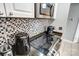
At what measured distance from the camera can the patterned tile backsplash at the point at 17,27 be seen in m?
1.00

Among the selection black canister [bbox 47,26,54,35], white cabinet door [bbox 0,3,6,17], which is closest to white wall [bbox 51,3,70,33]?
black canister [bbox 47,26,54,35]

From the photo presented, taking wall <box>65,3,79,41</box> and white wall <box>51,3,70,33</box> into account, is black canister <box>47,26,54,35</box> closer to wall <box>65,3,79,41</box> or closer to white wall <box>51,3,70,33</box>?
white wall <box>51,3,70,33</box>

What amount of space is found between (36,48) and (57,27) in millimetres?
418

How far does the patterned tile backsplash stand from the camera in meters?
1.00

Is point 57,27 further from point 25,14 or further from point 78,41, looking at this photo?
point 78,41

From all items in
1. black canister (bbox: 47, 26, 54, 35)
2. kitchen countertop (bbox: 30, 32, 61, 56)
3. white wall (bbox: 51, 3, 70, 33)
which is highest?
white wall (bbox: 51, 3, 70, 33)

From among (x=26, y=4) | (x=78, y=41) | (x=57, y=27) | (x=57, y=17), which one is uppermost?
(x=26, y=4)

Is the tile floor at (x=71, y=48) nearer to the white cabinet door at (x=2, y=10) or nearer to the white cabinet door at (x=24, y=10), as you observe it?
the white cabinet door at (x=24, y=10)

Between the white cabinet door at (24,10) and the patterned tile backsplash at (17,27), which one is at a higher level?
the white cabinet door at (24,10)

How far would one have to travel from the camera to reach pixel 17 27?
110cm

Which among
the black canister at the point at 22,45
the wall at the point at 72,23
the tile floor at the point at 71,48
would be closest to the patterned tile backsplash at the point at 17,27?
the black canister at the point at 22,45

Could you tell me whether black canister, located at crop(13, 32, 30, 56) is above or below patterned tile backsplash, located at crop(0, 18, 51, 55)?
below

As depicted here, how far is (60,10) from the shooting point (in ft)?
3.59

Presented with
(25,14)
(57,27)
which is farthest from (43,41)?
(25,14)
